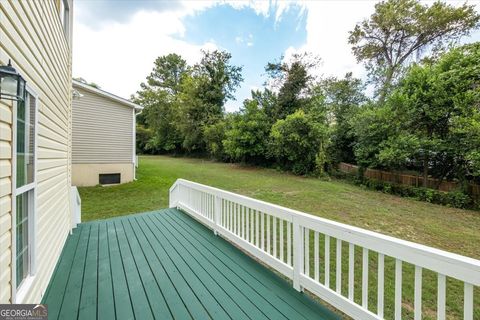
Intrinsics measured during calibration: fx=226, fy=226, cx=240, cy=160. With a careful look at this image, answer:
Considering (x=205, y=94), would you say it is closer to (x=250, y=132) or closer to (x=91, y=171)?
(x=250, y=132)

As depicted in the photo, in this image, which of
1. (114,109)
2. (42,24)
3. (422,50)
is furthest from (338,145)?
(42,24)

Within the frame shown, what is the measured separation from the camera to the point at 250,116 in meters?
16.5

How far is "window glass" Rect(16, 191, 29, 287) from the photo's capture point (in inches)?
64.2

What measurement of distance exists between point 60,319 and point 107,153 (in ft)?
29.2

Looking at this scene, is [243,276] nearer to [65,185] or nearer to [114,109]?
[65,185]

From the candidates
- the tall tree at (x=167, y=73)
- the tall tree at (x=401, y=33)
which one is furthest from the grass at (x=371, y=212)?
the tall tree at (x=167, y=73)

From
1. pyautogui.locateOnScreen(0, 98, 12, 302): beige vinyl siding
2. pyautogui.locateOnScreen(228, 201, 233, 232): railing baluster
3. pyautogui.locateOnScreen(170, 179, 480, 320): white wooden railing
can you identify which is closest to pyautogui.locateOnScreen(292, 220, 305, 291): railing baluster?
pyautogui.locateOnScreen(170, 179, 480, 320): white wooden railing

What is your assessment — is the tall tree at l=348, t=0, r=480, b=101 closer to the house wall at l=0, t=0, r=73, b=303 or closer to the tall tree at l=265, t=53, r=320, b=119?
the tall tree at l=265, t=53, r=320, b=119

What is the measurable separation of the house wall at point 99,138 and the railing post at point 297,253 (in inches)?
374

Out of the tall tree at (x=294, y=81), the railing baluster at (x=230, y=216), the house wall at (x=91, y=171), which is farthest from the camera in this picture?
the tall tree at (x=294, y=81)

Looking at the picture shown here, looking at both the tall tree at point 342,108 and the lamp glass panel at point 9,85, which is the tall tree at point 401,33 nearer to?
the tall tree at point 342,108

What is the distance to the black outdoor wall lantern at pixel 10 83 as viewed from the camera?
3.61ft

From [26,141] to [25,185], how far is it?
34 cm

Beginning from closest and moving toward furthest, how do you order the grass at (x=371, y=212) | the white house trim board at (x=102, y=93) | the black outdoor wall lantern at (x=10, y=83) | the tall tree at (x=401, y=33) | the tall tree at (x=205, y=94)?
the black outdoor wall lantern at (x=10, y=83), the grass at (x=371, y=212), the white house trim board at (x=102, y=93), the tall tree at (x=401, y=33), the tall tree at (x=205, y=94)
